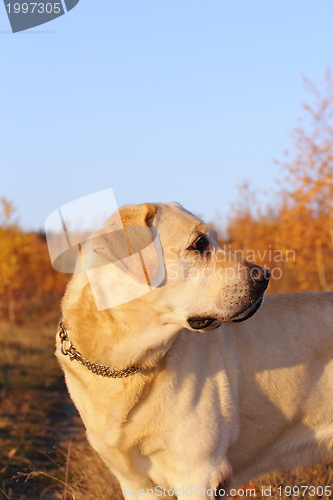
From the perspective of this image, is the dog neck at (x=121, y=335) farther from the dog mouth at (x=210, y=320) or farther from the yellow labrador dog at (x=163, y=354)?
the dog mouth at (x=210, y=320)

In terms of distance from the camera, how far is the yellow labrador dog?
2.65m

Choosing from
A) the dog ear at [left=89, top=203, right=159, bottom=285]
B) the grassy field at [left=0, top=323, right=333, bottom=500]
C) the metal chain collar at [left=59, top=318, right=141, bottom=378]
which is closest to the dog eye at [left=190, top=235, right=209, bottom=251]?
the dog ear at [left=89, top=203, right=159, bottom=285]

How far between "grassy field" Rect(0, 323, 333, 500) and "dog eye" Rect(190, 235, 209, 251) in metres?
1.83

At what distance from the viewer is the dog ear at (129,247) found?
8.61 ft

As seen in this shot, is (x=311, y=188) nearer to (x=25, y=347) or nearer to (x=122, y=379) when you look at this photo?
(x=25, y=347)

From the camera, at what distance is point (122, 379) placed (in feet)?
9.01

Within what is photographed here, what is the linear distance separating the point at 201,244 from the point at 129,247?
18.3 inches

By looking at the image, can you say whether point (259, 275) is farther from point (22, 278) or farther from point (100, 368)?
point (22, 278)

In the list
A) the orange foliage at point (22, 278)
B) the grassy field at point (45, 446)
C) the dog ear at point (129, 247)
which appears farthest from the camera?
the orange foliage at point (22, 278)

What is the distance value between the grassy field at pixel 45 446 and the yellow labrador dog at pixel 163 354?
2.62 feet

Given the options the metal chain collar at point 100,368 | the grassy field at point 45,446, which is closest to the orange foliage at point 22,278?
the grassy field at point 45,446

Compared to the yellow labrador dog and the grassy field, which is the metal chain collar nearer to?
the yellow labrador dog

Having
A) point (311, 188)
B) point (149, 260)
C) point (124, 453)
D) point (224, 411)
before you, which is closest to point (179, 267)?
point (149, 260)

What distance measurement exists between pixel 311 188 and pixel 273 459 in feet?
24.6
